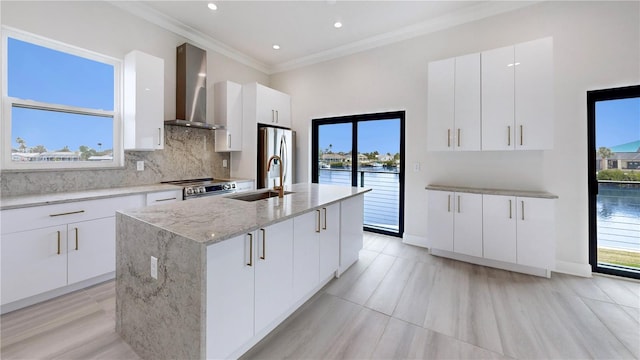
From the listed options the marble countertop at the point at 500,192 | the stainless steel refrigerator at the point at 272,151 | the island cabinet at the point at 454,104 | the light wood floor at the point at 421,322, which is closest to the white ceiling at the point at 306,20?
the island cabinet at the point at 454,104

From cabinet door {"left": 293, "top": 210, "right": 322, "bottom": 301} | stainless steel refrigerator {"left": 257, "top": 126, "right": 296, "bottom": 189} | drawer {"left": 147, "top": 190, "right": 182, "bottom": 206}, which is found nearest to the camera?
cabinet door {"left": 293, "top": 210, "right": 322, "bottom": 301}

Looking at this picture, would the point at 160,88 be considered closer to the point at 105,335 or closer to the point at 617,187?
the point at 105,335

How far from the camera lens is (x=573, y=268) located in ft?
9.04

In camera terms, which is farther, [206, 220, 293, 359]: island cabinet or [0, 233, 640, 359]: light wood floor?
[0, 233, 640, 359]: light wood floor

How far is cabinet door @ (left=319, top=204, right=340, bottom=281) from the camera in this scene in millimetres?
2242

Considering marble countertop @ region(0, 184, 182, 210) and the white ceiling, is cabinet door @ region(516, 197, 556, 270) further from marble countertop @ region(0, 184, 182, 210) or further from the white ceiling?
marble countertop @ region(0, 184, 182, 210)

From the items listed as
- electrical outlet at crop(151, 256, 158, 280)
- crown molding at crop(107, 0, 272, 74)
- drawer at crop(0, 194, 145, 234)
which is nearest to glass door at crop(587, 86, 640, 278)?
electrical outlet at crop(151, 256, 158, 280)

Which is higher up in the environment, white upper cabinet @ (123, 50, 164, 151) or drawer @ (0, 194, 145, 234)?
white upper cabinet @ (123, 50, 164, 151)

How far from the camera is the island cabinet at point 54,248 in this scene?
196cm

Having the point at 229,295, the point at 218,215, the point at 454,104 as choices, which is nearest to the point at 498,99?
the point at 454,104

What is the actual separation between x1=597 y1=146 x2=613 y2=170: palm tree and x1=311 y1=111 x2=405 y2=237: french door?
2.14 meters

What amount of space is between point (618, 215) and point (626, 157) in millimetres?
623

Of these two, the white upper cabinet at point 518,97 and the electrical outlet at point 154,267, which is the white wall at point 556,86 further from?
the electrical outlet at point 154,267

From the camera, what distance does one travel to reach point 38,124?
8.30 feet
